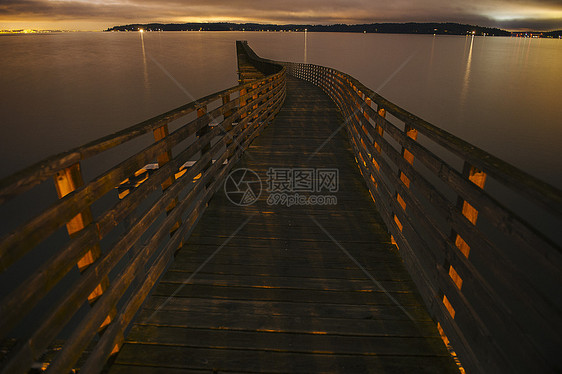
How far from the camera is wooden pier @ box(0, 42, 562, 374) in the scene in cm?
163

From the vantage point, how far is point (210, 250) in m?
3.79

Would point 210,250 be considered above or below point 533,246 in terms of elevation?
below

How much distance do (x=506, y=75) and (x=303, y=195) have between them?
59.2 meters

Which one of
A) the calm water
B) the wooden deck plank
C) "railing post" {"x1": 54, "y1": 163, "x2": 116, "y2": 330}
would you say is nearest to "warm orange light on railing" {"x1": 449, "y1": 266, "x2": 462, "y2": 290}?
the wooden deck plank

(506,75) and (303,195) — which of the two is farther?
(506,75)

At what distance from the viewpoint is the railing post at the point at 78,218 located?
6.33 ft

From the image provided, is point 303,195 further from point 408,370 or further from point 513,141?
point 513,141

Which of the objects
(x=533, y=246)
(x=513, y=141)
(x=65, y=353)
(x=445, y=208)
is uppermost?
(x=533, y=246)

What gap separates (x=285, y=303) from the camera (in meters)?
2.98

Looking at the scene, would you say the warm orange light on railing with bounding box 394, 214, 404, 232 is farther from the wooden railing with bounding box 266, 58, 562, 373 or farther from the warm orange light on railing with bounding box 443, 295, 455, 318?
the warm orange light on railing with bounding box 443, 295, 455, 318

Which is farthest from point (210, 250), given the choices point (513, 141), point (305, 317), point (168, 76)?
point (168, 76)

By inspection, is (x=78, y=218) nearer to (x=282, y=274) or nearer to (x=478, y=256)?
(x=282, y=274)

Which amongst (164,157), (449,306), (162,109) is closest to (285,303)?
(449,306)

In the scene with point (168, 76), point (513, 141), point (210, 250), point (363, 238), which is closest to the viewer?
point (210, 250)
